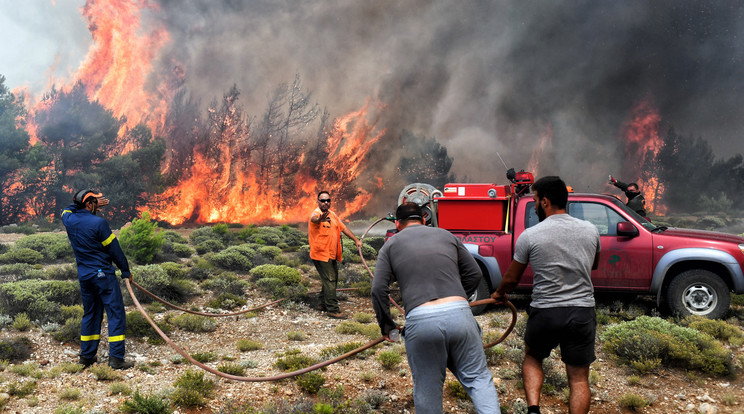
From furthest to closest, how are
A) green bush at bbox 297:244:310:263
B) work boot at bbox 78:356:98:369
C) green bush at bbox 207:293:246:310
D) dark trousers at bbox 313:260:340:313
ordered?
green bush at bbox 297:244:310:263
green bush at bbox 207:293:246:310
dark trousers at bbox 313:260:340:313
work boot at bbox 78:356:98:369

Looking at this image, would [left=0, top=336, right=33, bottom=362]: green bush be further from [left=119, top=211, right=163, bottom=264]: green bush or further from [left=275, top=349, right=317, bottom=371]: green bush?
[left=119, top=211, right=163, bottom=264]: green bush

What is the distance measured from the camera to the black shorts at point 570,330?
10.5ft

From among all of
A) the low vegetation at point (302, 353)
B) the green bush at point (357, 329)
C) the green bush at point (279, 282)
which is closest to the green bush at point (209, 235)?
the green bush at point (279, 282)

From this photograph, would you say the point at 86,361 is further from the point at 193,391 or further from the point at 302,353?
the point at 302,353

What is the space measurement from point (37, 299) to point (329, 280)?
204 inches

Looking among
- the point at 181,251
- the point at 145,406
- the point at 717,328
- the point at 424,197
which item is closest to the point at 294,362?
the point at 145,406

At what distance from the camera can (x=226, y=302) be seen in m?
9.55

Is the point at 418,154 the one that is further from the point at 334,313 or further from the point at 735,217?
the point at 334,313

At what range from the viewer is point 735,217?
39281mm

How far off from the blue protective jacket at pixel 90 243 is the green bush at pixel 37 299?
2.67 meters

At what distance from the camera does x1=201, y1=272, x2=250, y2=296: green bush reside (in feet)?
34.1

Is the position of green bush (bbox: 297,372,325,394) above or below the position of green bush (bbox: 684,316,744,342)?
below

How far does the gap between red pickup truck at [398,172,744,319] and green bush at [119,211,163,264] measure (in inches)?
414

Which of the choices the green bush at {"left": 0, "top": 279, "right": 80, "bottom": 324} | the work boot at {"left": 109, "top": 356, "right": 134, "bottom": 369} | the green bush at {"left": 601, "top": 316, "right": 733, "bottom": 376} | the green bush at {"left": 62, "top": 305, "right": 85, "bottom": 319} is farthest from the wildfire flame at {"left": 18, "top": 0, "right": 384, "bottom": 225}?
the green bush at {"left": 601, "top": 316, "right": 733, "bottom": 376}
